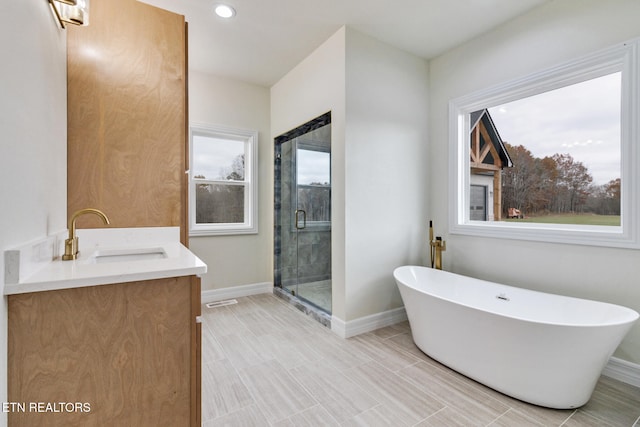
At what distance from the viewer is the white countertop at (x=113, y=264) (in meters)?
0.99

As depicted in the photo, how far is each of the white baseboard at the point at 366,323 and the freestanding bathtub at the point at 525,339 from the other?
473 mm

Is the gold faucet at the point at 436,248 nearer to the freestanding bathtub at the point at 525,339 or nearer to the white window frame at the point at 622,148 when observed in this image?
the white window frame at the point at 622,148

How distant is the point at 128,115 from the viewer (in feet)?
6.02

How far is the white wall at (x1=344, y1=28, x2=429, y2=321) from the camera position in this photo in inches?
104

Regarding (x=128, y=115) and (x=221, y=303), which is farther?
(x=221, y=303)

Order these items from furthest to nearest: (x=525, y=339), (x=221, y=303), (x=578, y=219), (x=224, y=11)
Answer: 1. (x=221, y=303)
2. (x=224, y=11)
3. (x=578, y=219)
4. (x=525, y=339)

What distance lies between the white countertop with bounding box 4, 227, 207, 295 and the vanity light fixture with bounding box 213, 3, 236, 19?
1815 mm

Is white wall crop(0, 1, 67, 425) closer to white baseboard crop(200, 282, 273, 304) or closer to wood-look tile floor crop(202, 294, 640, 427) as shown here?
wood-look tile floor crop(202, 294, 640, 427)

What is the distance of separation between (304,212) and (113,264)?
220cm

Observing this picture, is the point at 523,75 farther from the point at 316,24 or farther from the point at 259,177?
the point at 259,177

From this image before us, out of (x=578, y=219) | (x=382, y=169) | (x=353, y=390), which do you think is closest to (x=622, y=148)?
(x=578, y=219)

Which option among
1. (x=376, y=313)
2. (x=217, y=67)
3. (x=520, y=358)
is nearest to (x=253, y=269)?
(x=376, y=313)

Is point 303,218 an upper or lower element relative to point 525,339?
upper

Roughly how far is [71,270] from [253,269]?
8.84 ft
